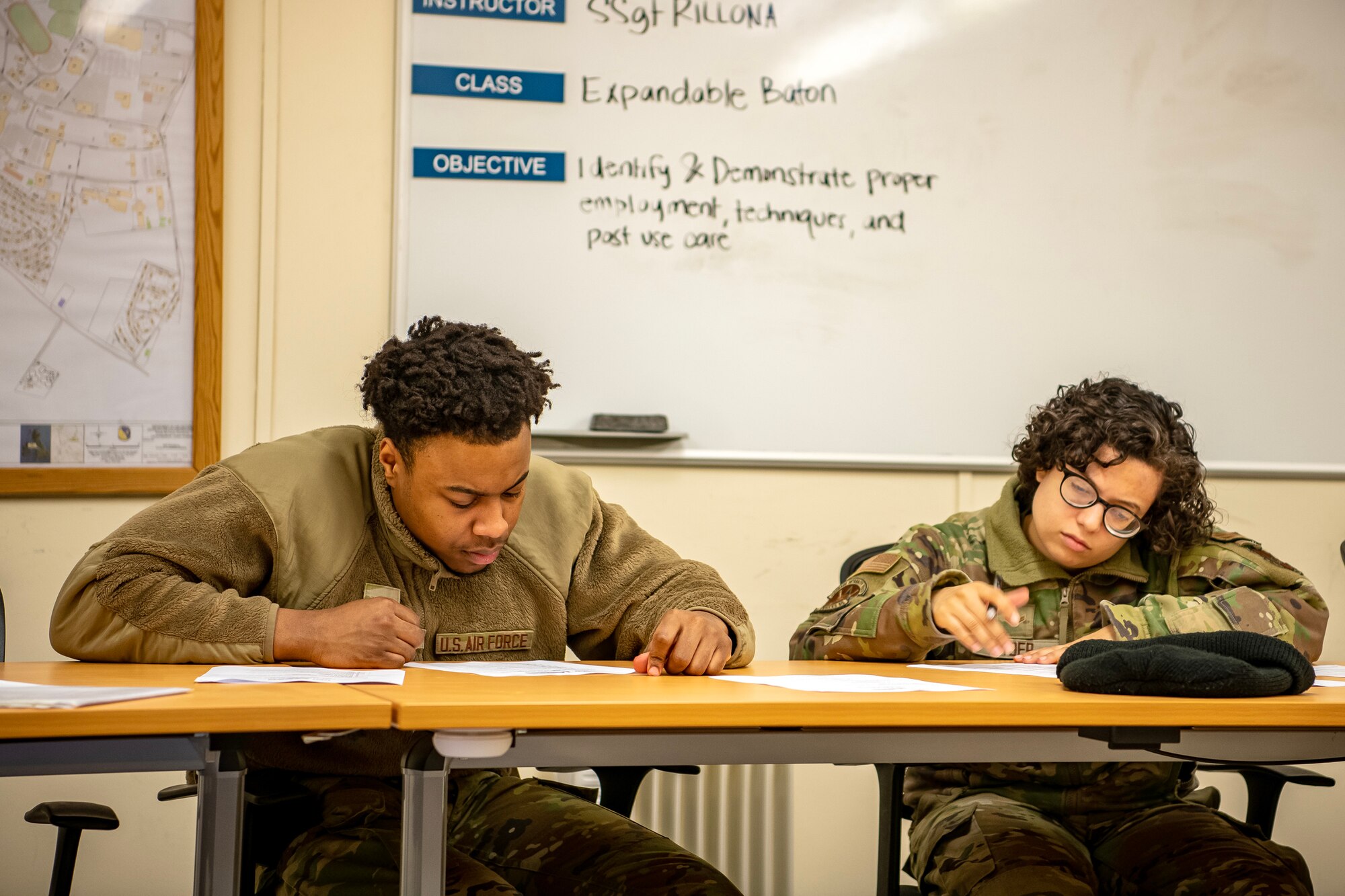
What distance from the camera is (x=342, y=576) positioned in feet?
5.70

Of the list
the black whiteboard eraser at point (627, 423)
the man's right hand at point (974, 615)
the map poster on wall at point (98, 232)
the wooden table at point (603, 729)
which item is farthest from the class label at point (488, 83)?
the wooden table at point (603, 729)

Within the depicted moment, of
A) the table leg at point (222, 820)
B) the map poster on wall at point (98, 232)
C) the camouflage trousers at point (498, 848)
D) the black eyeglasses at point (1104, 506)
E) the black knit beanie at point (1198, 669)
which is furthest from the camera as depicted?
the map poster on wall at point (98, 232)

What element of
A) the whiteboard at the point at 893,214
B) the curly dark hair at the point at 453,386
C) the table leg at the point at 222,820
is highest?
the whiteboard at the point at 893,214

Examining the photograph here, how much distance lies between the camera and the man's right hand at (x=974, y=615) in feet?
5.59

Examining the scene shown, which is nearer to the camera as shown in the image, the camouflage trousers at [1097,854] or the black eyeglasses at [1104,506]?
the camouflage trousers at [1097,854]

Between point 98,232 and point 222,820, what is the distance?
6.24 feet

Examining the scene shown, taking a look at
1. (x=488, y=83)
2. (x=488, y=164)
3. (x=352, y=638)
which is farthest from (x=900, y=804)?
(x=488, y=83)

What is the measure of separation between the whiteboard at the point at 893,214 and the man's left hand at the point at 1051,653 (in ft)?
3.15

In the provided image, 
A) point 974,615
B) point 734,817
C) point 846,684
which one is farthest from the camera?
point 734,817

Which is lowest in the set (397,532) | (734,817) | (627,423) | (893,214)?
(734,817)

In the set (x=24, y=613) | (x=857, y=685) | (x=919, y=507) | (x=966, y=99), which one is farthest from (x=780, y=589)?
(x=24, y=613)

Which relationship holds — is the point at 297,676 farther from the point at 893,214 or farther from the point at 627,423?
the point at 893,214

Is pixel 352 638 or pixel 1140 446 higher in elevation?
pixel 1140 446

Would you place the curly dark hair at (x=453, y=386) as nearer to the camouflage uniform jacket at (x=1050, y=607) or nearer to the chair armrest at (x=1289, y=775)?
the camouflage uniform jacket at (x=1050, y=607)
